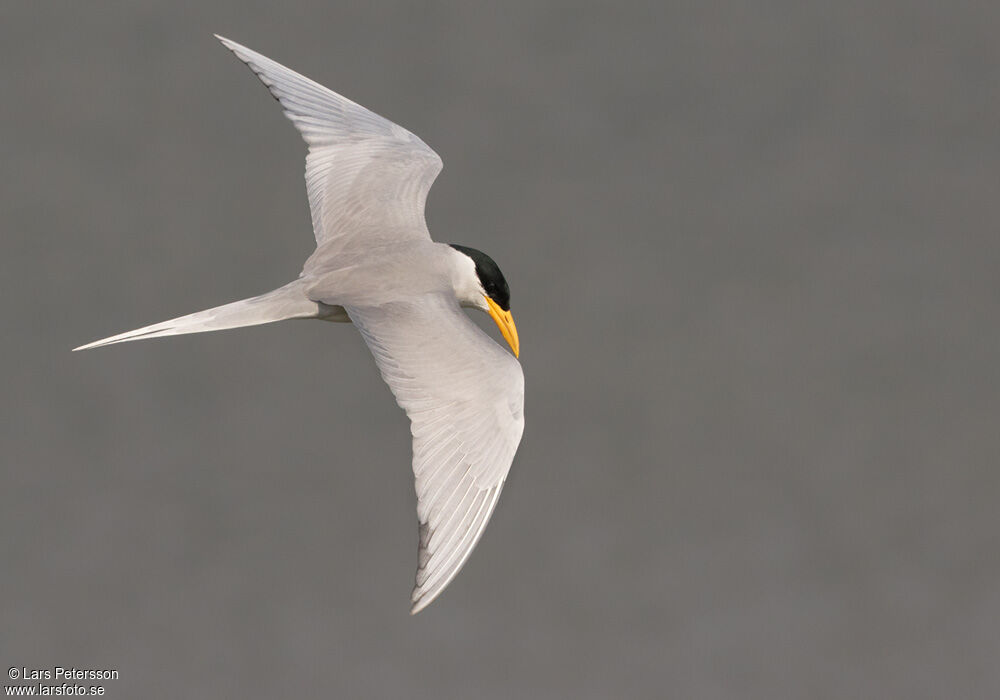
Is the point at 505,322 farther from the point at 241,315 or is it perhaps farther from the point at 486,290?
the point at 241,315

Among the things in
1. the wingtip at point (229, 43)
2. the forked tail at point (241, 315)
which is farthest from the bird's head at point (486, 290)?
the wingtip at point (229, 43)

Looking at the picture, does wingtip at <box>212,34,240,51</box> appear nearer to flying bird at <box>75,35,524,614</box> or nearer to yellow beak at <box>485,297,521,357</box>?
flying bird at <box>75,35,524,614</box>

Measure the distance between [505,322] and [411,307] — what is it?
18.6 inches

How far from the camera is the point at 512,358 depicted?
406cm

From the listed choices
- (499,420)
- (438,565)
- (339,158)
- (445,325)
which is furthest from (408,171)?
(438,565)

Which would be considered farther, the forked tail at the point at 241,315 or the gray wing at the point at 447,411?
the forked tail at the point at 241,315

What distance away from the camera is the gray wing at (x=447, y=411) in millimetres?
3602

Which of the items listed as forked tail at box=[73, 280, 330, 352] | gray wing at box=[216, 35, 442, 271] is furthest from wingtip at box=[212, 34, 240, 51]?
forked tail at box=[73, 280, 330, 352]

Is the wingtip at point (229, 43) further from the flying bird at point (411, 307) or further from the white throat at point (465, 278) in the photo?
the white throat at point (465, 278)

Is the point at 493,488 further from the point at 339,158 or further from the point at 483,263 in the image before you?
the point at 339,158

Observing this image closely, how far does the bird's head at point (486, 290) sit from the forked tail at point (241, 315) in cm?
46

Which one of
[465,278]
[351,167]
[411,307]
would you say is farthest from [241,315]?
[351,167]

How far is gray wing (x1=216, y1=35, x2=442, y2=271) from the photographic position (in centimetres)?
478

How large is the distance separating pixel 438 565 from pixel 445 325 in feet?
2.84
